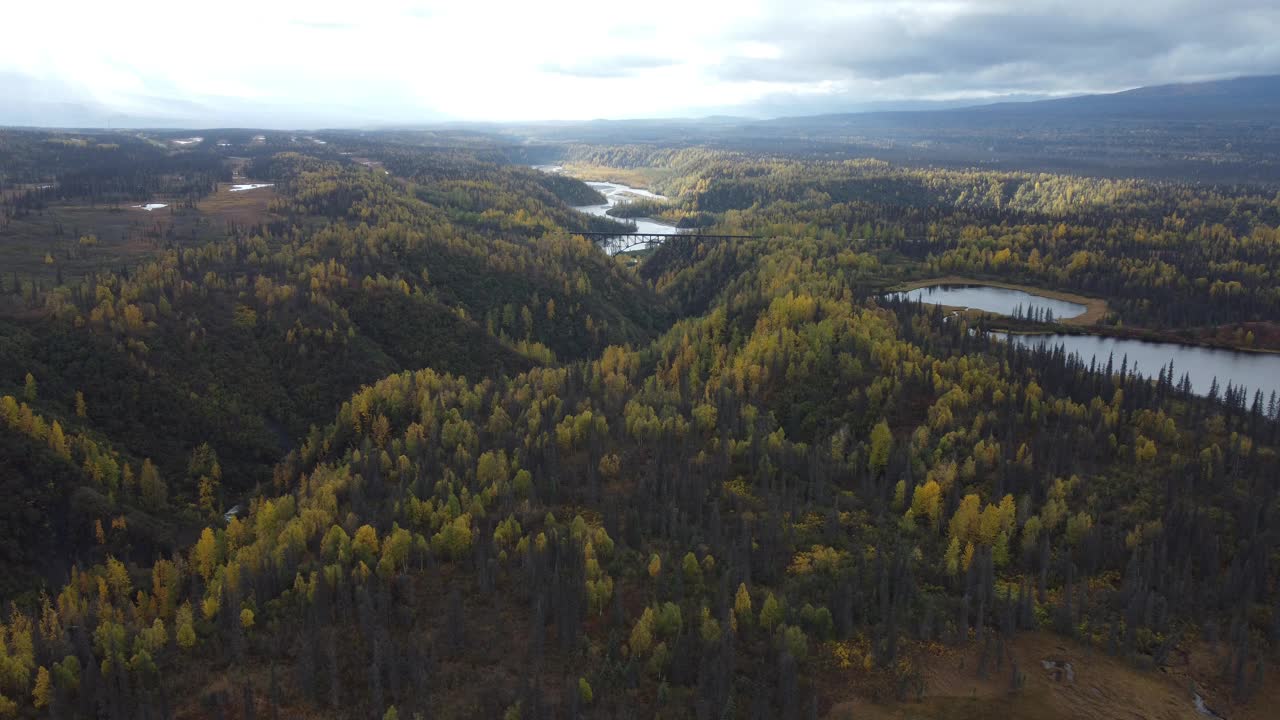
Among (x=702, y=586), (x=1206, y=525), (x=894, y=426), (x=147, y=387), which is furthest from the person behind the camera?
(x=147, y=387)

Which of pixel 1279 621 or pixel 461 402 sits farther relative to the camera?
pixel 461 402

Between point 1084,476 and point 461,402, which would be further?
point 461,402

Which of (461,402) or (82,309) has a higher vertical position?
(82,309)

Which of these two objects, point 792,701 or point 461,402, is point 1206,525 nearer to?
point 792,701

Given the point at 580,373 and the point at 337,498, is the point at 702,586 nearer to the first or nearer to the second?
the point at 337,498

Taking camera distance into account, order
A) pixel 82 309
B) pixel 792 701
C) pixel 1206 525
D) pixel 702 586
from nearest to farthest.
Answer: pixel 792 701, pixel 702 586, pixel 1206 525, pixel 82 309

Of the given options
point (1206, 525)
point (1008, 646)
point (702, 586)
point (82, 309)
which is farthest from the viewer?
point (82, 309)

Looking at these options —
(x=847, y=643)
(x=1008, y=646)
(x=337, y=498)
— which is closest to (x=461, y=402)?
(x=337, y=498)

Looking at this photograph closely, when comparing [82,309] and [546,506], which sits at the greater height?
[82,309]

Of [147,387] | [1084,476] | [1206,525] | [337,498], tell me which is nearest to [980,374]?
[1084,476]
